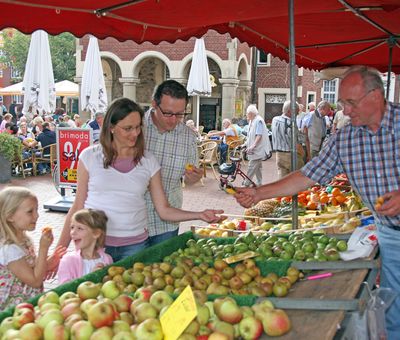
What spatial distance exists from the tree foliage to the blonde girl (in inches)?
1856

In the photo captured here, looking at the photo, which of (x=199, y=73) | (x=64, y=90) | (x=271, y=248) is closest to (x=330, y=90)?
(x=199, y=73)

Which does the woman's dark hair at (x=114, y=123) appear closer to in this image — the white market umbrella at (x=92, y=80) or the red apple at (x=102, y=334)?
the red apple at (x=102, y=334)

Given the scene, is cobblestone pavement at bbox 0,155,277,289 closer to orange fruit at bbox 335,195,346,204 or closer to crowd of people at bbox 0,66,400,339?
orange fruit at bbox 335,195,346,204

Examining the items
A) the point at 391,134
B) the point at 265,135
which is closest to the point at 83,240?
the point at 391,134

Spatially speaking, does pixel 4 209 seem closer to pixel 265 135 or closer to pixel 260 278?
pixel 260 278

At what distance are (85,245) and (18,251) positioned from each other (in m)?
0.40

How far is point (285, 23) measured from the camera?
4828mm

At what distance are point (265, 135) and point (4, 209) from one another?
28.8ft

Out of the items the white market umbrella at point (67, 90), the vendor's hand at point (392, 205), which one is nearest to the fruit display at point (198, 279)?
the vendor's hand at point (392, 205)

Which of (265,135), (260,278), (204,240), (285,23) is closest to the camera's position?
(260,278)

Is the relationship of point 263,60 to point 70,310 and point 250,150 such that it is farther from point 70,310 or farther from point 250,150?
point 70,310

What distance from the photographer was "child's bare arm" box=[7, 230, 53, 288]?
295cm

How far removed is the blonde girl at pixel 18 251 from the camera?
117 inches

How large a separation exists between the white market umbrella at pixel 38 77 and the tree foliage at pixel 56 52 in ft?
112
